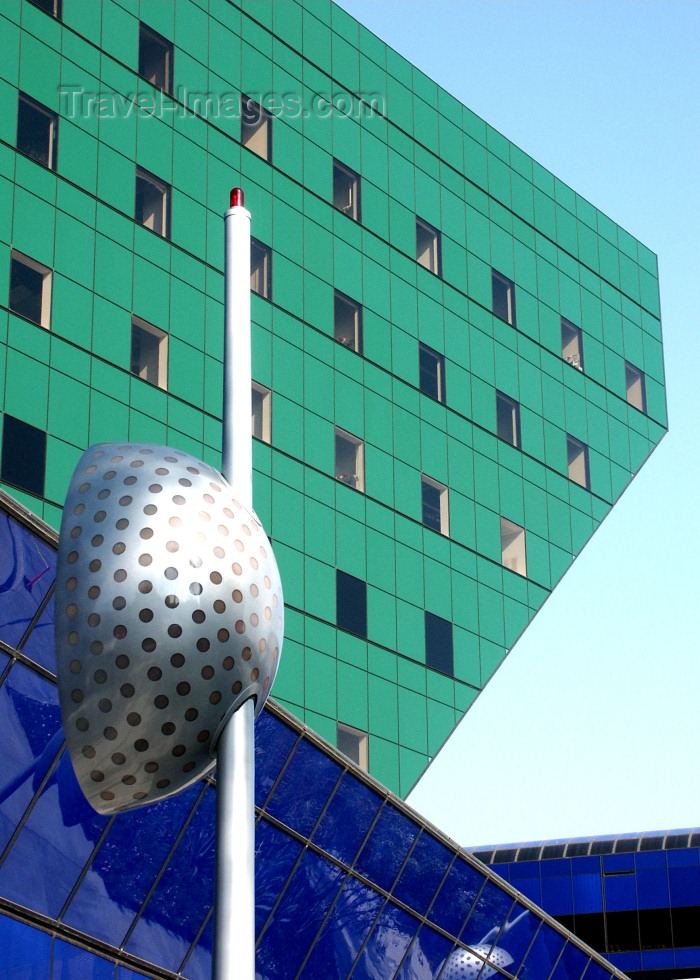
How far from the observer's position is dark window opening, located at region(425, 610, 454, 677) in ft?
164

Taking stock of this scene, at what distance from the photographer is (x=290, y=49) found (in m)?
51.0

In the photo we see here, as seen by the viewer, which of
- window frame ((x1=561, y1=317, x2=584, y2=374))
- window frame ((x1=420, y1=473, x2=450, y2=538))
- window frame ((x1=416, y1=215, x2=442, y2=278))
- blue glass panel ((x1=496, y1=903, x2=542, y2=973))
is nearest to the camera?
blue glass panel ((x1=496, y1=903, x2=542, y2=973))

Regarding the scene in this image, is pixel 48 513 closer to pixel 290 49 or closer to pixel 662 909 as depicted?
pixel 290 49

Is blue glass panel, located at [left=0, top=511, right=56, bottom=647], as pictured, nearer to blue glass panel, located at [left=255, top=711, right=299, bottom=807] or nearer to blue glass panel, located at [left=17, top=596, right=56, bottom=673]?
blue glass panel, located at [left=17, top=596, right=56, bottom=673]

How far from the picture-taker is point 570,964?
124 feet

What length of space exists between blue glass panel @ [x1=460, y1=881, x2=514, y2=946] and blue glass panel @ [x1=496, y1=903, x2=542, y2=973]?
33cm

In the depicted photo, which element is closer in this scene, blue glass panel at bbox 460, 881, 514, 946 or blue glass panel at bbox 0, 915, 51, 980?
blue glass panel at bbox 0, 915, 51, 980

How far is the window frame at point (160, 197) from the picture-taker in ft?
146

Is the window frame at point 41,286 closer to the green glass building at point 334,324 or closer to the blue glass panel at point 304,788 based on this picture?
the green glass building at point 334,324

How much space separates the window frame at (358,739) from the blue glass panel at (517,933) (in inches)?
418

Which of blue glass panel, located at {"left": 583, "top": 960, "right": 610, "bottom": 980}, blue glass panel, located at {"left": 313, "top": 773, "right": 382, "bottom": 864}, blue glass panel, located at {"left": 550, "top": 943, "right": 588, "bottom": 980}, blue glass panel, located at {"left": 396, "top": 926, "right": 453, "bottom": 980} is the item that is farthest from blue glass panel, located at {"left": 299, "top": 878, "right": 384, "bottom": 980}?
blue glass panel, located at {"left": 583, "top": 960, "right": 610, "bottom": 980}

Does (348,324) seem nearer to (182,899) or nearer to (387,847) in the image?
(387,847)

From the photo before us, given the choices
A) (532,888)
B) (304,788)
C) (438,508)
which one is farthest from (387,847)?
(532,888)

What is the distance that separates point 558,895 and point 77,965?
69281 mm
